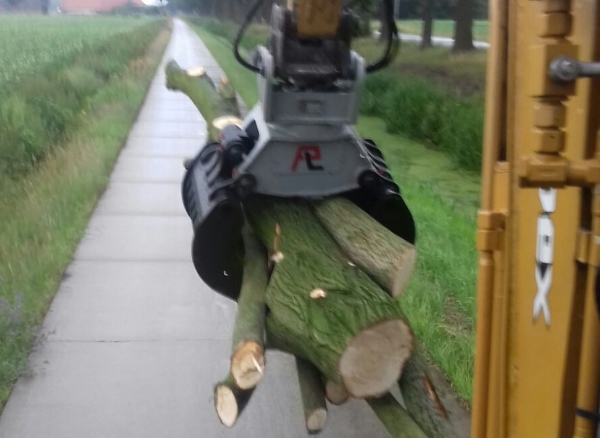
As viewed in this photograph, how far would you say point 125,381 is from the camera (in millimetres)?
4285

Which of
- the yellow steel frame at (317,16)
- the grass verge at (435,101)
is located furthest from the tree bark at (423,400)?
the grass verge at (435,101)

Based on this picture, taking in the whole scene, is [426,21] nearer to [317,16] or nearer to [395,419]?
[317,16]

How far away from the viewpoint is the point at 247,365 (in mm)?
3094

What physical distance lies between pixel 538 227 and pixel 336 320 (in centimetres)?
162

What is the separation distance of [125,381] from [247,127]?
136cm

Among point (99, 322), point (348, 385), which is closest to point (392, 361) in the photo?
point (348, 385)

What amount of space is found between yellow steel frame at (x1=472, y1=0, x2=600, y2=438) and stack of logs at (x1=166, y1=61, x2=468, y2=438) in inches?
49.1

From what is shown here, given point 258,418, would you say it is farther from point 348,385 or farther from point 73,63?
point 73,63

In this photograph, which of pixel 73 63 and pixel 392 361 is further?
pixel 73 63

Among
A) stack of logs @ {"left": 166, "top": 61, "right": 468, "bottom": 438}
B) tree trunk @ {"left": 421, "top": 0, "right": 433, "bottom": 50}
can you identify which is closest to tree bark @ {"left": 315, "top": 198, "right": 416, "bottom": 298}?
stack of logs @ {"left": 166, "top": 61, "right": 468, "bottom": 438}

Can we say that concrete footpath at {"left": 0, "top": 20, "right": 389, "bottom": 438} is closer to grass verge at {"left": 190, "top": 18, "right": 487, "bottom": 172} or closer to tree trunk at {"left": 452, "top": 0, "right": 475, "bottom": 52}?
grass verge at {"left": 190, "top": 18, "right": 487, "bottom": 172}

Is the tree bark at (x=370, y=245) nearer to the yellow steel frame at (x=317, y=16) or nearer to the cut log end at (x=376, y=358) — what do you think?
the cut log end at (x=376, y=358)

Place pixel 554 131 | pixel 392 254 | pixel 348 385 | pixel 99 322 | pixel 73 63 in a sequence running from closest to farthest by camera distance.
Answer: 1. pixel 554 131
2. pixel 348 385
3. pixel 392 254
4. pixel 99 322
5. pixel 73 63

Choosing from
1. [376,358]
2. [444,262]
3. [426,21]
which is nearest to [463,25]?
[426,21]
